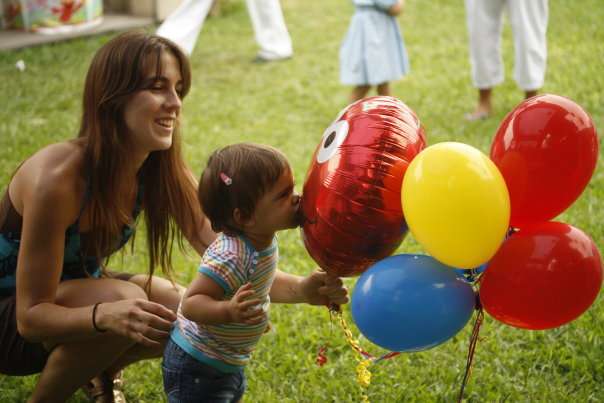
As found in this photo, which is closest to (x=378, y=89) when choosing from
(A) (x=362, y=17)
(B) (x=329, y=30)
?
(A) (x=362, y=17)

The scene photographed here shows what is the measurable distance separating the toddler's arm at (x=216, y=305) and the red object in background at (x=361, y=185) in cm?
21

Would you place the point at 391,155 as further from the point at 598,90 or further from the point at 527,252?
the point at 598,90

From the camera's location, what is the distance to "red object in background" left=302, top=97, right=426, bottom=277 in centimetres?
168

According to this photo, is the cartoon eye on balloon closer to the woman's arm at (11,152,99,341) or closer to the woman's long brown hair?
the woman's long brown hair

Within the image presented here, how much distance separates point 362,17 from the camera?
5.05 m

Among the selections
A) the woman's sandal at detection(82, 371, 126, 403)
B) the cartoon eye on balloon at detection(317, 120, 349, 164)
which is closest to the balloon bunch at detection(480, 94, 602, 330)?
the cartoon eye on balloon at detection(317, 120, 349, 164)

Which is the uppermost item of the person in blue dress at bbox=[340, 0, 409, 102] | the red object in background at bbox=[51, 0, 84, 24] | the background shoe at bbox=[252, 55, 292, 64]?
the person in blue dress at bbox=[340, 0, 409, 102]

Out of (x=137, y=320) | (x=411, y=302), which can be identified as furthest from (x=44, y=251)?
(x=411, y=302)

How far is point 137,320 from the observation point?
6.18ft

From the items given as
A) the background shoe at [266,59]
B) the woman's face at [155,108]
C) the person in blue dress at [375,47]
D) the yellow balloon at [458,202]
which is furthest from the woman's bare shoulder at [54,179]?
the background shoe at [266,59]

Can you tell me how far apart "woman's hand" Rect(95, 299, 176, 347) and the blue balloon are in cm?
50

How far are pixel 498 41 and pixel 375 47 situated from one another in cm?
78

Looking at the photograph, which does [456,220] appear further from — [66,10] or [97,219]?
[66,10]

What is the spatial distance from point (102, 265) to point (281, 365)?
716 mm
